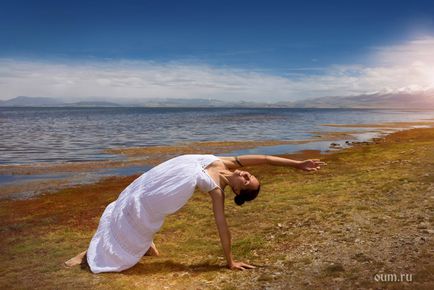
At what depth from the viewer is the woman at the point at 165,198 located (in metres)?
7.94

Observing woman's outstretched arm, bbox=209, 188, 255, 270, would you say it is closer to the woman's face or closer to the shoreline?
the woman's face

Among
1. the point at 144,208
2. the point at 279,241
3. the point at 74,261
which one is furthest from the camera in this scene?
the point at 279,241

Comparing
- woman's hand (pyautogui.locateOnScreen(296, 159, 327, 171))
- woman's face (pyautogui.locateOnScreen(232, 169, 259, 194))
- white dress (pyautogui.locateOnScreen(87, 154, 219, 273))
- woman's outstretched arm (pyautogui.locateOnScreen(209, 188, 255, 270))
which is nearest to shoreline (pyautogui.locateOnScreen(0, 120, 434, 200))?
white dress (pyautogui.locateOnScreen(87, 154, 219, 273))

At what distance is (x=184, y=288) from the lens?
7.46 m

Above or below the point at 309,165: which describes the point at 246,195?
below

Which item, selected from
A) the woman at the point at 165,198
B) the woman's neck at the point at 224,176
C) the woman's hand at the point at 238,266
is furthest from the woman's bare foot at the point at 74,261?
the woman's neck at the point at 224,176

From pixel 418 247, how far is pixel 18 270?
857cm

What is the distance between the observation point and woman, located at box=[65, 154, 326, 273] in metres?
7.94

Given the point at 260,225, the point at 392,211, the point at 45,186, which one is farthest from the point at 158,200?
the point at 45,186

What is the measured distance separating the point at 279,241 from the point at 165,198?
11.3 feet

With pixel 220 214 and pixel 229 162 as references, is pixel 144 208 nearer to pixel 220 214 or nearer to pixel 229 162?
pixel 220 214

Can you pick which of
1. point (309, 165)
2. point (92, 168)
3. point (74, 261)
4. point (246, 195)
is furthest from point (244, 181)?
point (92, 168)

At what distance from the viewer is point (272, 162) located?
8.20 m

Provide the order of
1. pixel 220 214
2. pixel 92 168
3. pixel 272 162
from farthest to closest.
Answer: pixel 92 168, pixel 272 162, pixel 220 214
